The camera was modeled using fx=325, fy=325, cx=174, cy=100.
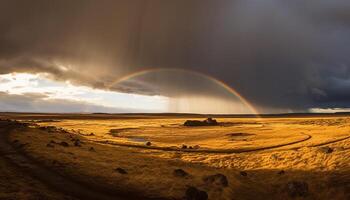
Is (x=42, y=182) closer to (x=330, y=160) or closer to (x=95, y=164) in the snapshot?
(x=95, y=164)

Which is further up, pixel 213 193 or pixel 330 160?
pixel 330 160

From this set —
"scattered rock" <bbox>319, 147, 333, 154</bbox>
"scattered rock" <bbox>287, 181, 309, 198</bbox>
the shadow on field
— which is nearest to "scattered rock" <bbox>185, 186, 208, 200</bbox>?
the shadow on field

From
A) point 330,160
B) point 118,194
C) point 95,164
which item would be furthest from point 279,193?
point 95,164

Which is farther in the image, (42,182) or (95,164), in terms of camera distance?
(95,164)

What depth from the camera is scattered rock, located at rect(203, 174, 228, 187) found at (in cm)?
3322

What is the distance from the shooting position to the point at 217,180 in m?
33.7

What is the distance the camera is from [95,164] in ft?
128

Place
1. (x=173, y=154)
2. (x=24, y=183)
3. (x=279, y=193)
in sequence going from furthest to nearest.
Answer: (x=173, y=154) → (x=279, y=193) → (x=24, y=183)

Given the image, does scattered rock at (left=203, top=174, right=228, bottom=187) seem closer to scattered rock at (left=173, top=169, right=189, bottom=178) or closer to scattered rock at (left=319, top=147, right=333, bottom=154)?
scattered rock at (left=173, top=169, right=189, bottom=178)

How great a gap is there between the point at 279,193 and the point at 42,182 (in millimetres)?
22930

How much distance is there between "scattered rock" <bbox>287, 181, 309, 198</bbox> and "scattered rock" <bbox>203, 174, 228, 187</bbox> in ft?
21.1

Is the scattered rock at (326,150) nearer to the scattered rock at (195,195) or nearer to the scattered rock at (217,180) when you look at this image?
the scattered rock at (217,180)

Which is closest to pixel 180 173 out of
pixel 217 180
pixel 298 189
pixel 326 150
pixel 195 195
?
pixel 217 180

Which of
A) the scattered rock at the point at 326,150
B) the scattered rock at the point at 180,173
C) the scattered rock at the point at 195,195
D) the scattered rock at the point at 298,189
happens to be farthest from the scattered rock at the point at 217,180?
Answer: the scattered rock at the point at 326,150
